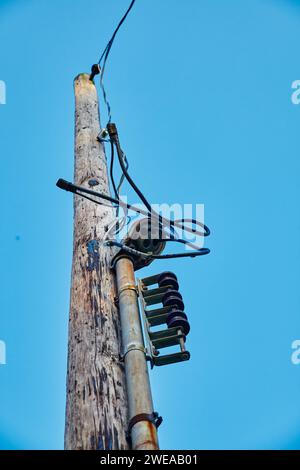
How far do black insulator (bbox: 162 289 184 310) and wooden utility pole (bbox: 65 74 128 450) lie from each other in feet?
0.97

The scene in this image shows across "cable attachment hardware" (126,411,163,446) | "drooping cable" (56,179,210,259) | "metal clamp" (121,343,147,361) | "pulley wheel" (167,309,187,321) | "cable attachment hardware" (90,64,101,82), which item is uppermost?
"cable attachment hardware" (90,64,101,82)

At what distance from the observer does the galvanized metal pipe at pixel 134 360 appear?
2494mm

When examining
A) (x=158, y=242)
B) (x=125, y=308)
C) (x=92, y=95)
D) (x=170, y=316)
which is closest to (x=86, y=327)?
(x=125, y=308)

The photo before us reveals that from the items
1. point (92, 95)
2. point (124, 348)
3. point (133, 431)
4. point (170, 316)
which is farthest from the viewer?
point (92, 95)

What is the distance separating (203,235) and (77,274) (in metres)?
0.94

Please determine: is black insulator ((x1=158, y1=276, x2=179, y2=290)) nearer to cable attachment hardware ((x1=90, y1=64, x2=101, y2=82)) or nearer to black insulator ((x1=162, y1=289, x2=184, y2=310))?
black insulator ((x1=162, y1=289, x2=184, y2=310))

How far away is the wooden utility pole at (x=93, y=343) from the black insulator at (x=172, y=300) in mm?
294

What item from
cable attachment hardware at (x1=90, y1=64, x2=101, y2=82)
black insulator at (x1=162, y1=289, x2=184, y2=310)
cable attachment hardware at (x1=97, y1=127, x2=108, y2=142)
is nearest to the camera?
black insulator at (x1=162, y1=289, x2=184, y2=310)

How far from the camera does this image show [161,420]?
2666 millimetres

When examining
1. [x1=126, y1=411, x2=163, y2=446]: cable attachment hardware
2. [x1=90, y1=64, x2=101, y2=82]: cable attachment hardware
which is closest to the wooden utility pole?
[x1=126, y1=411, x2=163, y2=446]: cable attachment hardware

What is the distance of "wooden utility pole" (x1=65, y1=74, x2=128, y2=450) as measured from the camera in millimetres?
2539

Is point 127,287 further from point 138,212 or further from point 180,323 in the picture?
point 138,212

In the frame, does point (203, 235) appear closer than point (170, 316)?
No
